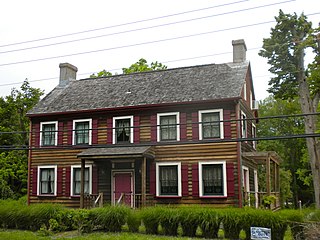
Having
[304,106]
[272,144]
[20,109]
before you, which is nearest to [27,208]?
[304,106]

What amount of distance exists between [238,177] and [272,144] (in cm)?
2468

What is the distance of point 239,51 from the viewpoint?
66.8 feet

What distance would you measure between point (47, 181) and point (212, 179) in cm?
909

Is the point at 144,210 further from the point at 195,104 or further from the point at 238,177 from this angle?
the point at 195,104

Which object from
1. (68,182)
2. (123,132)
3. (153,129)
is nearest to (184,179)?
(153,129)

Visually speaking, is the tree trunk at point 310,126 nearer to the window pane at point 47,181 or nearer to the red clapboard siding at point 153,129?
the red clapboard siding at point 153,129

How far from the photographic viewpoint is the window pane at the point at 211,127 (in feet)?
56.7

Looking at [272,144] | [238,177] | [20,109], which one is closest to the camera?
[238,177]

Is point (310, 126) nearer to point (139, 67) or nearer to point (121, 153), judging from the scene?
point (121, 153)

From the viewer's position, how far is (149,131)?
60.9 ft

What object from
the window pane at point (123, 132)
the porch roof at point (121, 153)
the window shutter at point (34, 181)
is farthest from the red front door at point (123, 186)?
the window shutter at point (34, 181)

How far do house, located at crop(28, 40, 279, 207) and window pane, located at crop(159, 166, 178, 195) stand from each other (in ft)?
0.15

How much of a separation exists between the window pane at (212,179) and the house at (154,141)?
4cm

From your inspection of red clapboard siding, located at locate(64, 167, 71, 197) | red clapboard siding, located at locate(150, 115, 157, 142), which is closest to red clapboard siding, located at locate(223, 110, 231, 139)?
red clapboard siding, located at locate(150, 115, 157, 142)
